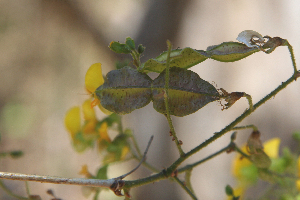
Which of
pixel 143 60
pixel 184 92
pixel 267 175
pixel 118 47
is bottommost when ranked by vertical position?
pixel 267 175

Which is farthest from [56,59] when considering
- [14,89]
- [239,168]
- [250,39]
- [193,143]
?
[250,39]

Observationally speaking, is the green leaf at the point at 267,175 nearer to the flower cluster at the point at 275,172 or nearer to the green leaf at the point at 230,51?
the flower cluster at the point at 275,172

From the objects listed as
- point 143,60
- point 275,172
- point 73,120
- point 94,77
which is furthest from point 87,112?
point 143,60

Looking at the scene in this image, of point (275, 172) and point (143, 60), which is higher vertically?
point (143, 60)

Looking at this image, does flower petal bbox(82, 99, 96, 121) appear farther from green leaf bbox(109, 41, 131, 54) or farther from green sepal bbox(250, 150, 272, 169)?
green sepal bbox(250, 150, 272, 169)

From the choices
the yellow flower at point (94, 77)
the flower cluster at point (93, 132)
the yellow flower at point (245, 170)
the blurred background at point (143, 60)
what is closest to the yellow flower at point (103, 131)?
the flower cluster at point (93, 132)

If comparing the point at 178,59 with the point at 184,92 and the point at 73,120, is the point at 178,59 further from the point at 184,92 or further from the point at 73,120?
the point at 73,120

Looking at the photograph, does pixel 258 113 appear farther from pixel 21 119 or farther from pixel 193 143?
pixel 21 119
